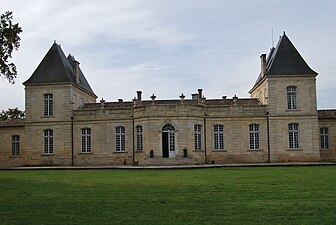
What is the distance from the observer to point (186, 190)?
41.8 feet

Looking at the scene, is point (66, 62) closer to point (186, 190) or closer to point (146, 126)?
point (146, 126)

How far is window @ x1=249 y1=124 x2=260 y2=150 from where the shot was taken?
32.8m

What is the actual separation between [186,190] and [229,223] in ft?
16.8

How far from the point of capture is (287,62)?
33.3 meters

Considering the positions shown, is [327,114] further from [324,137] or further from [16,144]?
[16,144]

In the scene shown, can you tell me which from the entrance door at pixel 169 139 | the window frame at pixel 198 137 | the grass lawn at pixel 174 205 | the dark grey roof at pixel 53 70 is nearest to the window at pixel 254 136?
the window frame at pixel 198 137

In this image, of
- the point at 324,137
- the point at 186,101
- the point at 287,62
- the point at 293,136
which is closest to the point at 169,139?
the point at 186,101

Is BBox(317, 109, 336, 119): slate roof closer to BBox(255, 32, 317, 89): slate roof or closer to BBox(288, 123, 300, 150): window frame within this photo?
BBox(288, 123, 300, 150): window frame

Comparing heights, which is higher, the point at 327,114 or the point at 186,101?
the point at 186,101

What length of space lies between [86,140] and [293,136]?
14.6 m

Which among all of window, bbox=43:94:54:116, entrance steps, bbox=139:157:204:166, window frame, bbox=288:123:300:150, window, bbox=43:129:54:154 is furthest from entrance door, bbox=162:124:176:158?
window, bbox=43:94:54:116

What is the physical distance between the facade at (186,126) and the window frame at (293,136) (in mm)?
69

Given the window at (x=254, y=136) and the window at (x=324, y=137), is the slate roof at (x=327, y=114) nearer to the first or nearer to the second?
the window at (x=324, y=137)

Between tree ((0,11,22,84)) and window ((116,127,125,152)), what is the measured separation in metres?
14.9
